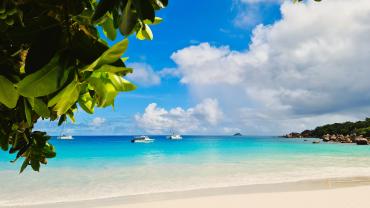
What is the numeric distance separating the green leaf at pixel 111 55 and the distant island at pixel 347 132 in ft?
196

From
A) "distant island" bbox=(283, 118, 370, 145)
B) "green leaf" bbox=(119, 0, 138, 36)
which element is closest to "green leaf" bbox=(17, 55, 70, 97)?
"green leaf" bbox=(119, 0, 138, 36)

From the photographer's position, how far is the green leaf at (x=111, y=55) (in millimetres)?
495

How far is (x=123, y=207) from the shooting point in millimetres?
9844

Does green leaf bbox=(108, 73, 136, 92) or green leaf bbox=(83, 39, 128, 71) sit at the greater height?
green leaf bbox=(83, 39, 128, 71)

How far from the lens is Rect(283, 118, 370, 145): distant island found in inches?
2448

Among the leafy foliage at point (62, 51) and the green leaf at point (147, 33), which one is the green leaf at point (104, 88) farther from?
the green leaf at point (147, 33)

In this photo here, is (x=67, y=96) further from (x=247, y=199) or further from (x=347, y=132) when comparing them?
(x=347, y=132)

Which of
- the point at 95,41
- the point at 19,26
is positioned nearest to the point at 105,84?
the point at 95,41

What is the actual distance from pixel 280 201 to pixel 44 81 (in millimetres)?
10449

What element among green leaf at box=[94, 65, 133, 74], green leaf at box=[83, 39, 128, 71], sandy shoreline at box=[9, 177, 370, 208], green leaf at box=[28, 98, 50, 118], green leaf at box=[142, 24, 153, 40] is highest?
green leaf at box=[142, 24, 153, 40]

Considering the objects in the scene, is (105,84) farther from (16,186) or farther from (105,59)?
(16,186)

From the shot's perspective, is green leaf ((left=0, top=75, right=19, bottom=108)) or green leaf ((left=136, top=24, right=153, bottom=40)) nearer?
green leaf ((left=0, top=75, right=19, bottom=108))

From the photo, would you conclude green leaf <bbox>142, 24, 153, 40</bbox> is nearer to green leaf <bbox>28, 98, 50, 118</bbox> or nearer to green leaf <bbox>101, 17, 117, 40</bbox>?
green leaf <bbox>101, 17, 117, 40</bbox>

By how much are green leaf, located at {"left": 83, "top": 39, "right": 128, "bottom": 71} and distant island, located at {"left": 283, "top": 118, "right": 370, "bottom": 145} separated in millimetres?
59592
